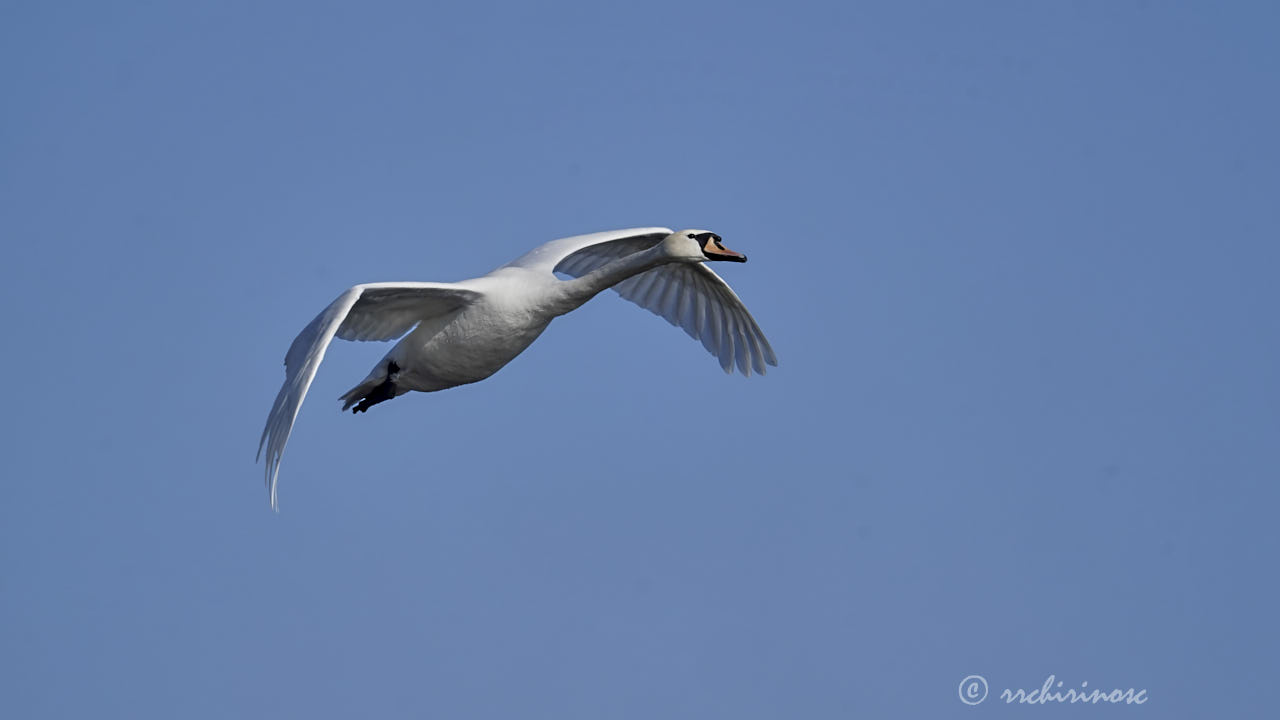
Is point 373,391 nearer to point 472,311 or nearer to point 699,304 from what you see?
point 472,311

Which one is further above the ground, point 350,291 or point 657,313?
point 657,313

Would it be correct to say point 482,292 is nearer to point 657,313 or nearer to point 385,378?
point 385,378

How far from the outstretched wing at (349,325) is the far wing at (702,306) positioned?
3074 mm

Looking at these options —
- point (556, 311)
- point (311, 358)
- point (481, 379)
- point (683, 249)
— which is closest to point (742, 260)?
point (683, 249)

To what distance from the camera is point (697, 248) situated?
56.7 feet

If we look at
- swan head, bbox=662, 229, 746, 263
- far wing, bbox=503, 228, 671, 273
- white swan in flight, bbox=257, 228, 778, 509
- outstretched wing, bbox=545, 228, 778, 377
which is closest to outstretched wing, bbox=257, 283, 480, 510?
white swan in flight, bbox=257, 228, 778, 509

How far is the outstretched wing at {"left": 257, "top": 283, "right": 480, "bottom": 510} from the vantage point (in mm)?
14398

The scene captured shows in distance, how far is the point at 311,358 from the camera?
1464 cm

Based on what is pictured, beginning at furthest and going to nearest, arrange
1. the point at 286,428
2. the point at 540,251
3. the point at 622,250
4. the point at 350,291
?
1. the point at 622,250
2. the point at 540,251
3. the point at 350,291
4. the point at 286,428

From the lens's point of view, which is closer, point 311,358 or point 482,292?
point 311,358

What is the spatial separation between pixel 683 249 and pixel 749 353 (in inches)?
161

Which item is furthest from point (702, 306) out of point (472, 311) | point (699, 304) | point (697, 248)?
point (472, 311)

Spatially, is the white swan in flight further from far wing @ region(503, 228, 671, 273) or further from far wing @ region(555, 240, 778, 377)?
far wing @ region(555, 240, 778, 377)

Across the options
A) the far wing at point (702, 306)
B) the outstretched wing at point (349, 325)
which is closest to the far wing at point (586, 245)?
the far wing at point (702, 306)
